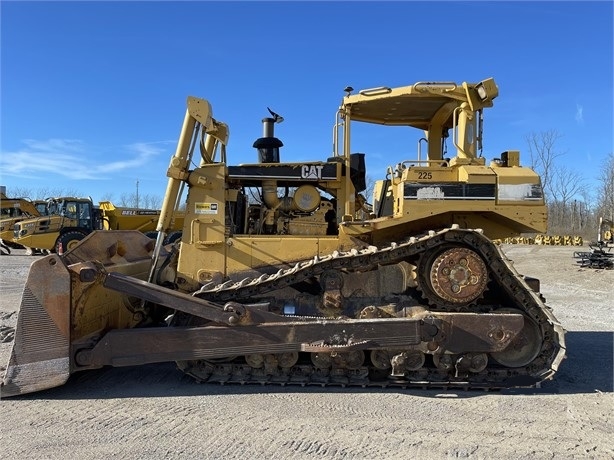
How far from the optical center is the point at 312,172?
5848 millimetres

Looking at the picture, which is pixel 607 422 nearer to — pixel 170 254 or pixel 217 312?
pixel 217 312

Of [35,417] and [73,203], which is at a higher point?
[73,203]

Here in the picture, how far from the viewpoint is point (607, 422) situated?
13.9 feet

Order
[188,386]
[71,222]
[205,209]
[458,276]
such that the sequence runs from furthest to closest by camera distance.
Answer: [71,222], [205,209], [188,386], [458,276]

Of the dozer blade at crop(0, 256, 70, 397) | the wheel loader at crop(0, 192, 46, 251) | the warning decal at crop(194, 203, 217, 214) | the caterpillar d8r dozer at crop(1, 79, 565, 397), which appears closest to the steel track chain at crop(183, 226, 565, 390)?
the caterpillar d8r dozer at crop(1, 79, 565, 397)

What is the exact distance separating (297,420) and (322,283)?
1.56m

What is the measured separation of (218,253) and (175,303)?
3.08ft

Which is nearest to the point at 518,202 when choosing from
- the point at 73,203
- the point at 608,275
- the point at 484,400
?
the point at 484,400

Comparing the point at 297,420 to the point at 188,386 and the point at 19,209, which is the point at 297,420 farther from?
the point at 19,209

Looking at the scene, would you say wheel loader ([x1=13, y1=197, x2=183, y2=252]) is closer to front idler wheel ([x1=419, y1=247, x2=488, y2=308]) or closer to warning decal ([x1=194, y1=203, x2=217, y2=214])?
warning decal ([x1=194, y1=203, x2=217, y2=214])

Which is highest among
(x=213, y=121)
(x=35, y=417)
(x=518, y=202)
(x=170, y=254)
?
(x=213, y=121)

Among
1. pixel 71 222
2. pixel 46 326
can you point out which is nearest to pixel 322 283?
pixel 46 326

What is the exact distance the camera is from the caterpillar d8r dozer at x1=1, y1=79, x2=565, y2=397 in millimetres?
4906

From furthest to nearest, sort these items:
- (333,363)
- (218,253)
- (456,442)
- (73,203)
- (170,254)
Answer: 1. (73,203)
2. (170,254)
3. (218,253)
4. (333,363)
5. (456,442)
